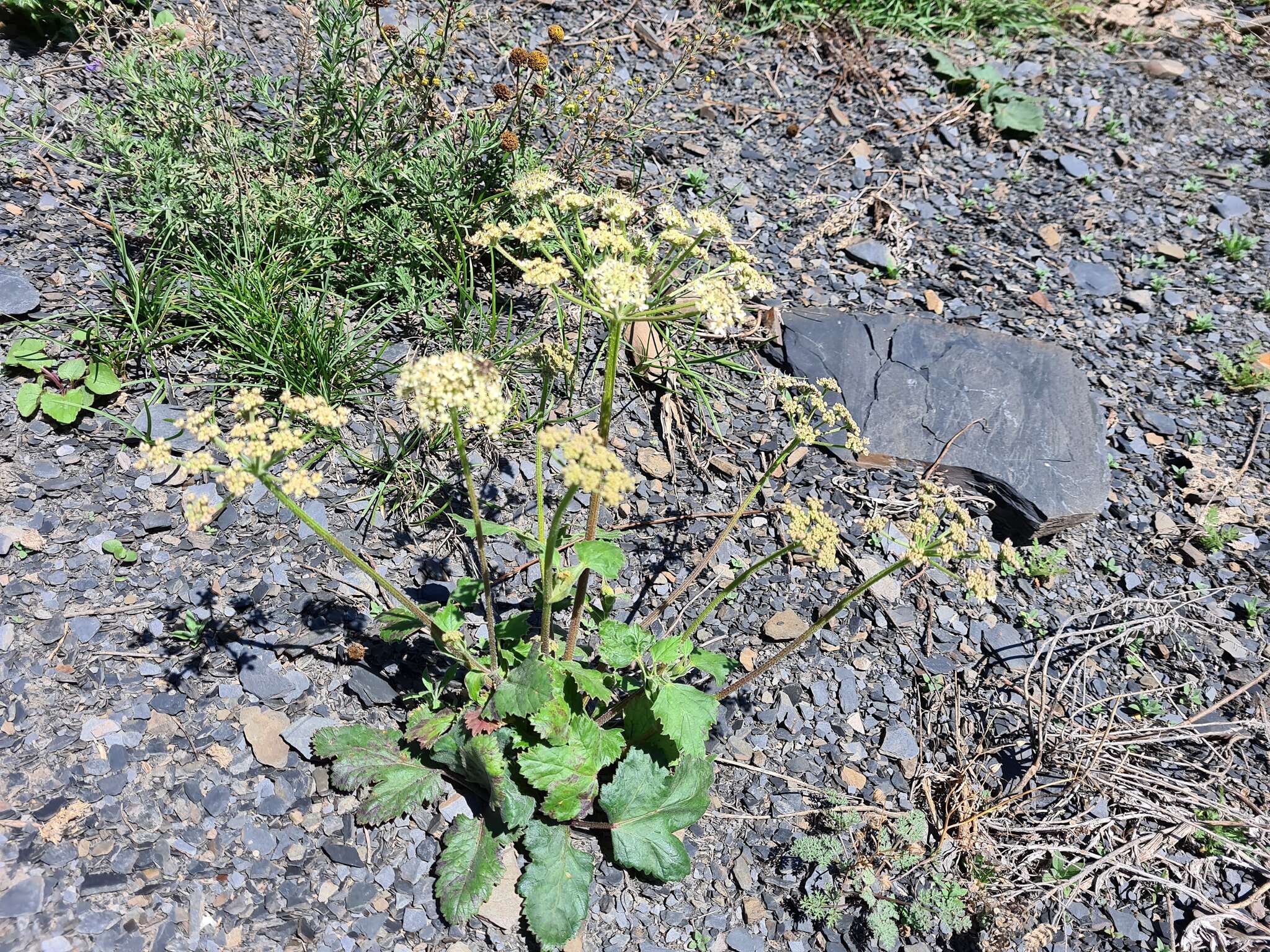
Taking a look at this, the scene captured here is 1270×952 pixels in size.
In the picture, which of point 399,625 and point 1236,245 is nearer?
point 399,625

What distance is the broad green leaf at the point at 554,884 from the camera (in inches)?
102

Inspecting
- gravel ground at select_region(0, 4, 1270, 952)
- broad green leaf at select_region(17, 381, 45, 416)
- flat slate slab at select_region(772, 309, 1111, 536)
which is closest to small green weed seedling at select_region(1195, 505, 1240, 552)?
gravel ground at select_region(0, 4, 1270, 952)

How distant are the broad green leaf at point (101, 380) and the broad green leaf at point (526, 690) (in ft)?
7.05

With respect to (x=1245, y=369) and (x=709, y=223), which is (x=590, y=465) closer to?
(x=709, y=223)

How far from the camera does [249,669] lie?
9.78 feet

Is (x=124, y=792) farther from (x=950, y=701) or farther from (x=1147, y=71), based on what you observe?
(x=1147, y=71)

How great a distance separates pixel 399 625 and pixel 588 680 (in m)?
0.70

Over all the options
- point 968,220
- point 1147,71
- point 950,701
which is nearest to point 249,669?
point 950,701

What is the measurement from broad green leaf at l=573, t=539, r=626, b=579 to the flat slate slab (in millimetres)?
2013

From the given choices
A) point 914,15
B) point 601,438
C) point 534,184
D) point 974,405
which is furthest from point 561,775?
point 914,15

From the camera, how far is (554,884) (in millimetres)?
2664

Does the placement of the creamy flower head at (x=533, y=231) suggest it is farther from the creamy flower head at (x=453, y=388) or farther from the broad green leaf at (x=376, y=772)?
the broad green leaf at (x=376, y=772)

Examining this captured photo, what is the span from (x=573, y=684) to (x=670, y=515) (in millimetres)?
1178

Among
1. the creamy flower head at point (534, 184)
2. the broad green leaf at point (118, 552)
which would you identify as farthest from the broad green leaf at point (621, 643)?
the broad green leaf at point (118, 552)
